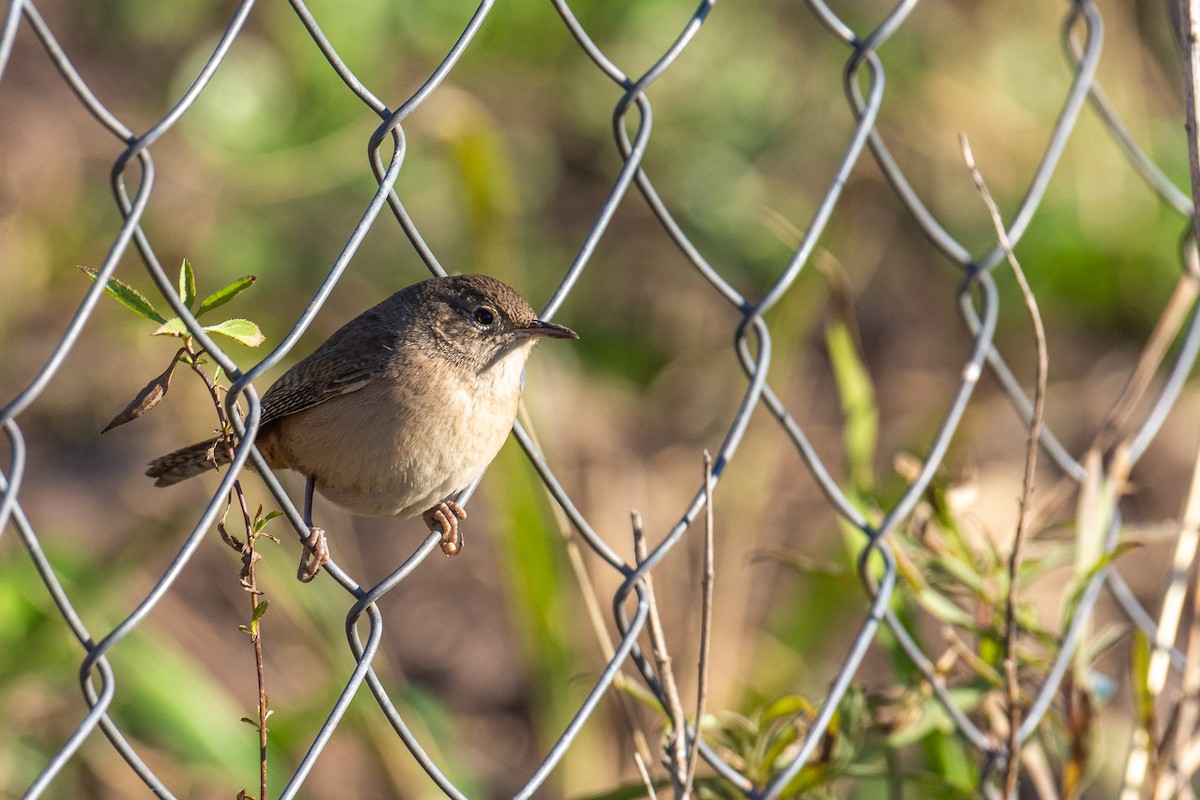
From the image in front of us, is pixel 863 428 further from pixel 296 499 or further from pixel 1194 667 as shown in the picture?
pixel 296 499

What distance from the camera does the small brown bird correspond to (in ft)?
8.15

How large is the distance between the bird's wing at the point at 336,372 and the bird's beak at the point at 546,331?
0.29 metres

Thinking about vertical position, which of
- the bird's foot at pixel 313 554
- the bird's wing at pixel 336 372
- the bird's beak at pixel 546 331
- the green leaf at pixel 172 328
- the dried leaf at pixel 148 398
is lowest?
the bird's foot at pixel 313 554

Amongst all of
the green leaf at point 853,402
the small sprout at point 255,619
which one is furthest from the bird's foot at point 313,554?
the green leaf at point 853,402

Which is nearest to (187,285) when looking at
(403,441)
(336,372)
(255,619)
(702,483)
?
(255,619)

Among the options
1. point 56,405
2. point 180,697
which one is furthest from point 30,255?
point 180,697

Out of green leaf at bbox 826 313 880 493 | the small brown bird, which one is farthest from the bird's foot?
green leaf at bbox 826 313 880 493

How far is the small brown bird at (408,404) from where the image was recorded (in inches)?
97.8

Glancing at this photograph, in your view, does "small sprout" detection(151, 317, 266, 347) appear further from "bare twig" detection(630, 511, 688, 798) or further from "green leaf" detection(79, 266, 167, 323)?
"bare twig" detection(630, 511, 688, 798)

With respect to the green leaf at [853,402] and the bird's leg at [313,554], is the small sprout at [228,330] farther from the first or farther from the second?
the green leaf at [853,402]

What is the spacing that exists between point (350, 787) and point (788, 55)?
3.92 m

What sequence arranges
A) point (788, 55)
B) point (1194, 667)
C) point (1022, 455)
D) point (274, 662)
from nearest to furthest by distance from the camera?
point (1194, 667) → point (274, 662) → point (1022, 455) → point (788, 55)

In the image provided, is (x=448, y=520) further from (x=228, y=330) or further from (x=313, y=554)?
(x=228, y=330)

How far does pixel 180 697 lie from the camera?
126 inches
